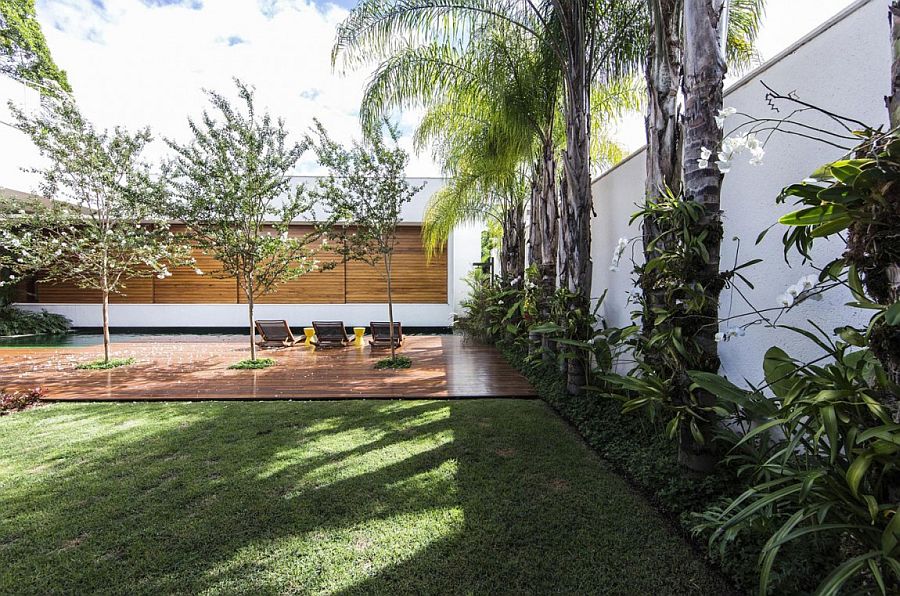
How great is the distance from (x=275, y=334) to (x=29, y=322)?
947 centimetres

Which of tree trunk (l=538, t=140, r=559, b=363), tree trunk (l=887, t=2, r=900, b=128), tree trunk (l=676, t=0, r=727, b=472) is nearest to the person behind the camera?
tree trunk (l=887, t=2, r=900, b=128)

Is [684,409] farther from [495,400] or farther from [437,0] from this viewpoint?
[437,0]

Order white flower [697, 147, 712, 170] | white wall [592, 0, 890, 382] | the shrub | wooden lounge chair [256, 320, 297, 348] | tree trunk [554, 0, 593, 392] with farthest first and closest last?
wooden lounge chair [256, 320, 297, 348] → the shrub → tree trunk [554, 0, 593, 392] → white flower [697, 147, 712, 170] → white wall [592, 0, 890, 382]

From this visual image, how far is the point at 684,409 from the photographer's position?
287 centimetres

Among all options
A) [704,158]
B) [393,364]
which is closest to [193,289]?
[393,364]

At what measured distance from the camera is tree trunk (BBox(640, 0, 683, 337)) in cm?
347

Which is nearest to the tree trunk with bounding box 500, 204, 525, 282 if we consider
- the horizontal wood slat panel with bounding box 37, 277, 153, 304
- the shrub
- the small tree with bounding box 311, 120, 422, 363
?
the small tree with bounding box 311, 120, 422, 363

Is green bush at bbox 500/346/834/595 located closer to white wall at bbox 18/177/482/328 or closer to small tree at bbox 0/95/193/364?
small tree at bbox 0/95/193/364

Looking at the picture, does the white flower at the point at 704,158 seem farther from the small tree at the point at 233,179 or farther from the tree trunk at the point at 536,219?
the small tree at the point at 233,179

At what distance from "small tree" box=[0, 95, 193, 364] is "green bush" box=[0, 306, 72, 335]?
289 inches

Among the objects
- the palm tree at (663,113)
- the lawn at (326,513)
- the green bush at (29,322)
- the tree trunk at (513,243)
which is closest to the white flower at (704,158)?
the palm tree at (663,113)

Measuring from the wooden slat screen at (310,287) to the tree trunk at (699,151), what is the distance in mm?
12877

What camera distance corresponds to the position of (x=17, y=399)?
5488 mm

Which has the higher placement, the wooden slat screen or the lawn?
the wooden slat screen
